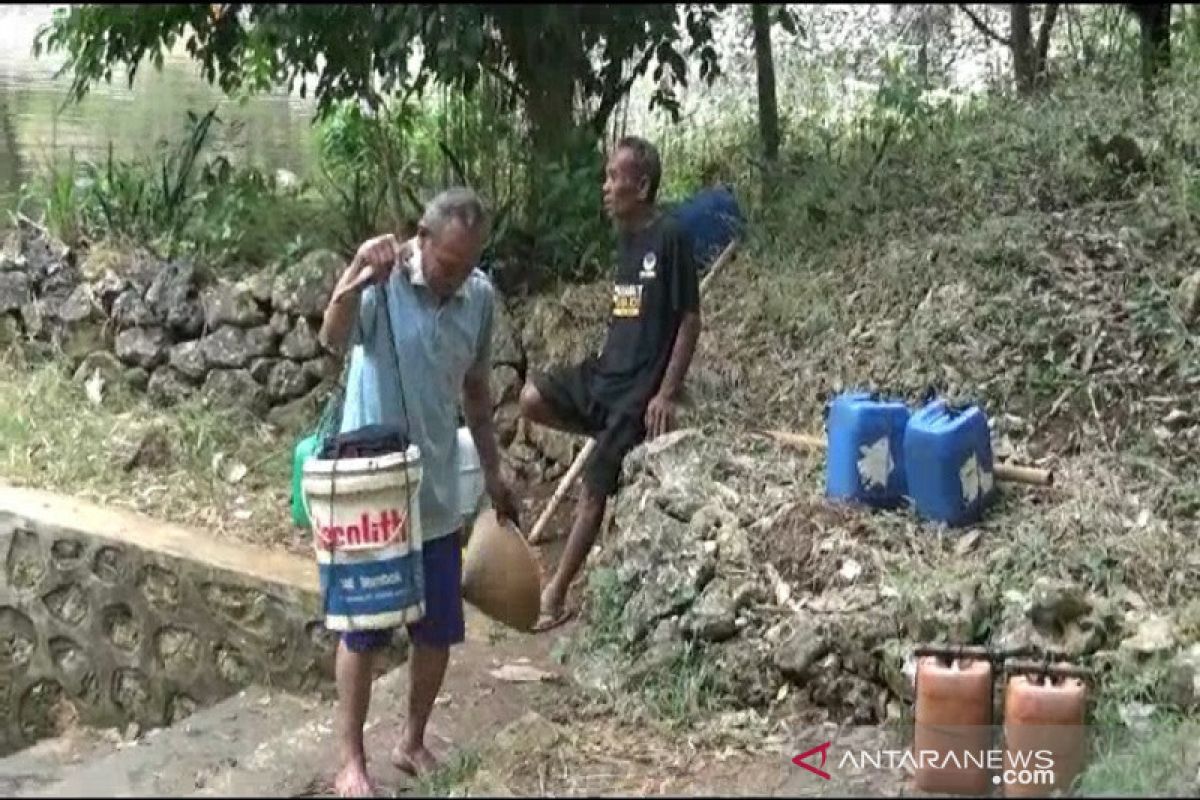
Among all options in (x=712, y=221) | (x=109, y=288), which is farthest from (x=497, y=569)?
(x=109, y=288)

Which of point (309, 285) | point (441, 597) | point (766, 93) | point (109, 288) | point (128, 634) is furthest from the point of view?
point (109, 288)

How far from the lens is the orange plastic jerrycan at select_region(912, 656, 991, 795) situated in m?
3.47

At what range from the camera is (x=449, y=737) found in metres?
4.25

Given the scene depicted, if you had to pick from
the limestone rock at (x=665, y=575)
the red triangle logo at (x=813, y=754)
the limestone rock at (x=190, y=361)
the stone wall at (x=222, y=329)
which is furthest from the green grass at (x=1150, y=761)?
the limestone rock at (x=190, y=361)

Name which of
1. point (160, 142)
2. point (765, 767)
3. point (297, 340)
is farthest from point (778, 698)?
point (160, 142)

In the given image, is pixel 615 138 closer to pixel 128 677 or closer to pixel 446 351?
pixel 446 351

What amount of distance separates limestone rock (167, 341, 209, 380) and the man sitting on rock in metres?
2.09

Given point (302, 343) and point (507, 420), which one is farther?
point (302, 343)

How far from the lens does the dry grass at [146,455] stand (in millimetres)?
6035

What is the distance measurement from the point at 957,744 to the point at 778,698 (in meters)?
0.70

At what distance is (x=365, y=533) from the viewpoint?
350 cm

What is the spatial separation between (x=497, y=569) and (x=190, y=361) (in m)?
2.96

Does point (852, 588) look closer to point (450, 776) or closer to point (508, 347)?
point (450, 776)

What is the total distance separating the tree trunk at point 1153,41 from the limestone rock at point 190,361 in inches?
155
